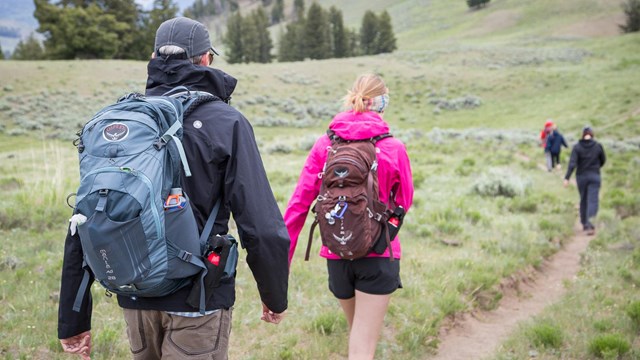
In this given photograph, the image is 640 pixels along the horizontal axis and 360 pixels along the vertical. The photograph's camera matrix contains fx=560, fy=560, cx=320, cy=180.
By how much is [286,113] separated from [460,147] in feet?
56.8

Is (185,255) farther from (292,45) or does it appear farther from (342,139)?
(292,45)

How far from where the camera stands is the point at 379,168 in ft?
12.3

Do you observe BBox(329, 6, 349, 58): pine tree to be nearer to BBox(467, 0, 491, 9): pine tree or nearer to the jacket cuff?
BBox(467, 0, 491, 9): pine tree

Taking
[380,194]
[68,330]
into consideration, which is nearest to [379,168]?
[380,194]

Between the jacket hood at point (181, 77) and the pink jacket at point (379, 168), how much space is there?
1252mm

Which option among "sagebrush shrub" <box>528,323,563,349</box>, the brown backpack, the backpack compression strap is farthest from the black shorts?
"sagebrush shrub" <box>528,323,563,349</box>

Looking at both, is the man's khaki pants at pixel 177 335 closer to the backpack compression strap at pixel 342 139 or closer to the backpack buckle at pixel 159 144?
the backpack buckle at pixel 159 144

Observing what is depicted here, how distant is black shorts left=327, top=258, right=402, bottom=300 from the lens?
3.74m

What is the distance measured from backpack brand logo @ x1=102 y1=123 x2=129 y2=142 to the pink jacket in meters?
1.65

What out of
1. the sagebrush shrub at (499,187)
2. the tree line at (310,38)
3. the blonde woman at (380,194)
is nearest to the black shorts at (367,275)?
the blonde woman at (380,194)

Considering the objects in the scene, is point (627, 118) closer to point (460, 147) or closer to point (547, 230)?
point (460, 147)

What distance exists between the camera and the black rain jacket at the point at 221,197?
2480mm

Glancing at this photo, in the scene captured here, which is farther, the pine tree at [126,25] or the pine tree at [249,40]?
the pine tree at [249,40]

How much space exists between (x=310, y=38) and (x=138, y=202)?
76582 mm
